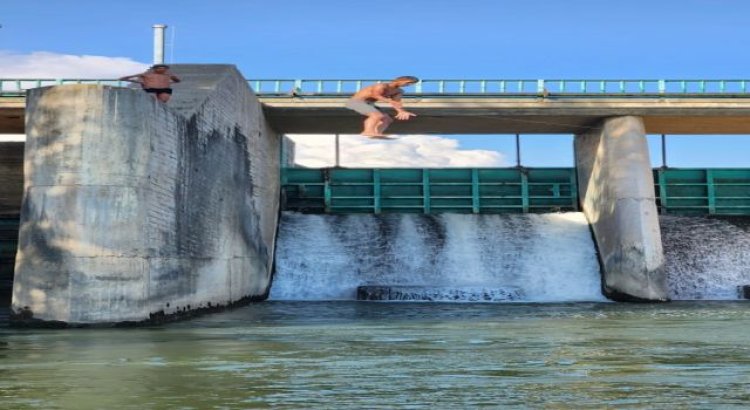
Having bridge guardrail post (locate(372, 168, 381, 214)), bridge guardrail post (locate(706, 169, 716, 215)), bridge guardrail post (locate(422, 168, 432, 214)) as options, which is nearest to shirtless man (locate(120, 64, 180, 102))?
bridge guardrail post (locate(372, 168, 381, 214))

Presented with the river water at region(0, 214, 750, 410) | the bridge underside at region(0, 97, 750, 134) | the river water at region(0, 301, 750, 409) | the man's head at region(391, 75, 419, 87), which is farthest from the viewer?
the bridge underside at region(0, 97, 750, 134)

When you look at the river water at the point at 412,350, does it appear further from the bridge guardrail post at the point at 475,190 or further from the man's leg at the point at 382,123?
the bridge guardrail post at the point at 475,190

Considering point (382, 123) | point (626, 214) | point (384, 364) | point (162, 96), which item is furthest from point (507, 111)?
point (384, 364)

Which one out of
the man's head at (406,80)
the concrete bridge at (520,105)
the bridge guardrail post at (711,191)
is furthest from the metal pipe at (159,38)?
the bridge guardrail post at (711,191)

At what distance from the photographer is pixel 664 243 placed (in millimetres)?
25156

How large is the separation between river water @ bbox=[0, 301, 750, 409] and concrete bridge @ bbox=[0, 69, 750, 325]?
1.14 metres

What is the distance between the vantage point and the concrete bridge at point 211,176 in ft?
40.0

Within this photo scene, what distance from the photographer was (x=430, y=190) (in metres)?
28.8

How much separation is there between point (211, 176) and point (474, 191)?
13759mm

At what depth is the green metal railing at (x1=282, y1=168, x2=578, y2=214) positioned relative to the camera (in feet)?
92.2

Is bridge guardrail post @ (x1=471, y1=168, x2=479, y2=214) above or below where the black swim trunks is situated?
below

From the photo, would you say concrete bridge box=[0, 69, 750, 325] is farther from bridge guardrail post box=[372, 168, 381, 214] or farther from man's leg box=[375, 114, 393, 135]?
man's leg box=[375, 114, 393, 135]

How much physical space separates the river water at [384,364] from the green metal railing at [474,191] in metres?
14.4

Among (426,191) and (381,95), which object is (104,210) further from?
(426,191)
